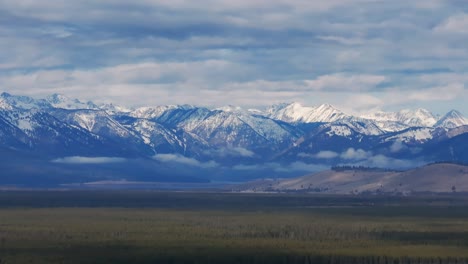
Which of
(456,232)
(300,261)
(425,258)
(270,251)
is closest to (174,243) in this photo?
(270,251)

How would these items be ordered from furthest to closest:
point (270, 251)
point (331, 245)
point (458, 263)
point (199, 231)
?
point (199, 231) < point (331, 245) < point (270, 251) < point (458, 263)

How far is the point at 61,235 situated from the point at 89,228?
666 inches

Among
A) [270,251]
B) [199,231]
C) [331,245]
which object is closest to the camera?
[270,251]

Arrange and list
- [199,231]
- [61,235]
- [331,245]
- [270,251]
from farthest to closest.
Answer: [199,231]
[61,235]
[331,245]
[270,251]

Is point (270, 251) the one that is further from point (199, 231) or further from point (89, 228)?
point (89, 228)

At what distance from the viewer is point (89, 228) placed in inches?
7751

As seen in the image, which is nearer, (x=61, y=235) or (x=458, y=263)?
(x=458, y=263)

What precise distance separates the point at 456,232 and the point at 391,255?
142 feet

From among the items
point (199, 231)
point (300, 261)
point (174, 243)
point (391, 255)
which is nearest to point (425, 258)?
point (391, 255)

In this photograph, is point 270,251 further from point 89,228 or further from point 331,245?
→ point 89,228

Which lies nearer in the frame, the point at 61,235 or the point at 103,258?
the point at 103,258

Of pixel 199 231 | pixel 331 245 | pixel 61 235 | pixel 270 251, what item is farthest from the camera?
pixel 199 231

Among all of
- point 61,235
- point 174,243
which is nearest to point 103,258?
point 174,243

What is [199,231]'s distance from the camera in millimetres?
191875
